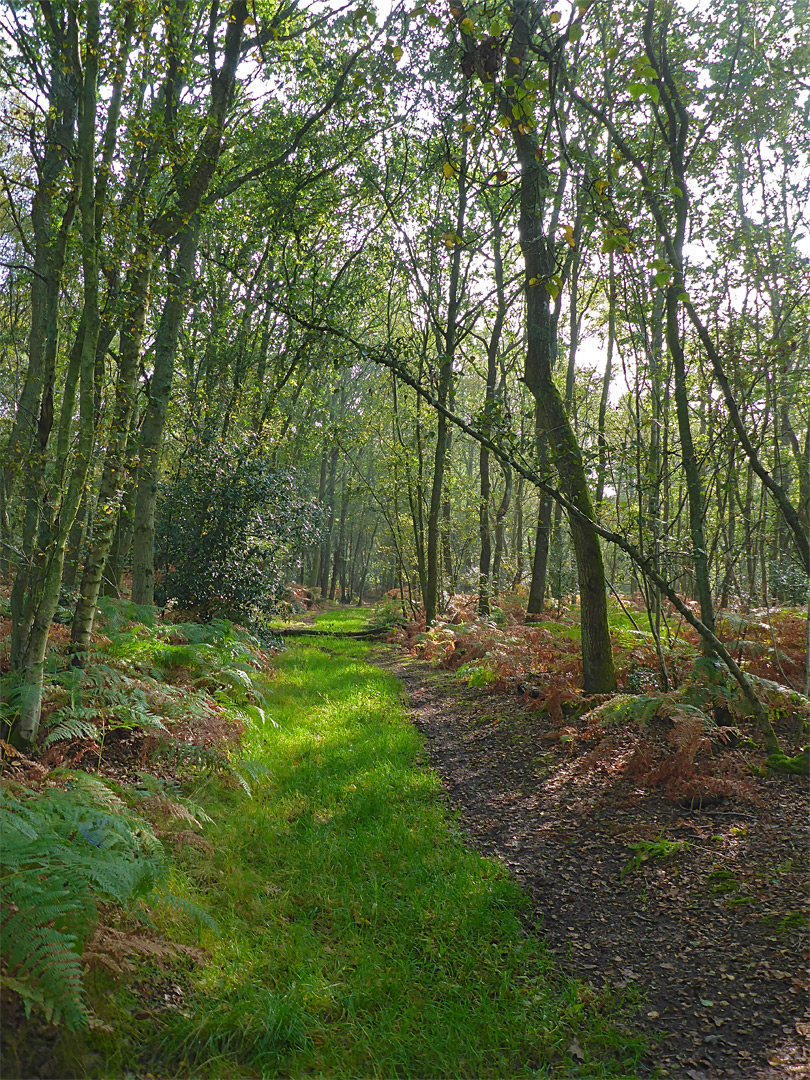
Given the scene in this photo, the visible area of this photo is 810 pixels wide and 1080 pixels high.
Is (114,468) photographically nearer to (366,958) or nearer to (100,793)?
(100,793)

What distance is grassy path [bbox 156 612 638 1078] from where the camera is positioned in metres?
2.51

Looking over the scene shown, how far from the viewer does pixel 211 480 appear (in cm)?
1034

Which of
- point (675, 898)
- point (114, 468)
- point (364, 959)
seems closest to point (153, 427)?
point (114, 468)

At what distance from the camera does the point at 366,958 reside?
10.2 feet

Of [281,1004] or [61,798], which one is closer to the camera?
[281,1004]

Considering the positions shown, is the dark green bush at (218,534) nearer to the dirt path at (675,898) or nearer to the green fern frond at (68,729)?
the dirt path at (675,898)

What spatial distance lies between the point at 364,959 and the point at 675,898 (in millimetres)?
1908

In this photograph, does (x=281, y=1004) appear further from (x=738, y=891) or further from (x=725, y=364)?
(x=725, y=364)

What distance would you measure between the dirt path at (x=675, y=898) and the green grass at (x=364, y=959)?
24 centimetres

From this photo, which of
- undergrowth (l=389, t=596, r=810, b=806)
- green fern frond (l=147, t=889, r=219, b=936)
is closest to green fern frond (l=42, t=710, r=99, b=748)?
green fern frond (l=147, t=889, r=219, b=936)

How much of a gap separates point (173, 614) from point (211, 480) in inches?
95.7

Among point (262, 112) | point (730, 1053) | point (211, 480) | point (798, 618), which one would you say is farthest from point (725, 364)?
point (262, 112)

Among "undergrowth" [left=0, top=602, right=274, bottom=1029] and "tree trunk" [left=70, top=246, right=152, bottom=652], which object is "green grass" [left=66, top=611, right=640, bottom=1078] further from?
"tree trunk" [left=70, top=246, right=152, bottom=652]

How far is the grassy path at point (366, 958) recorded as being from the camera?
2.51m
